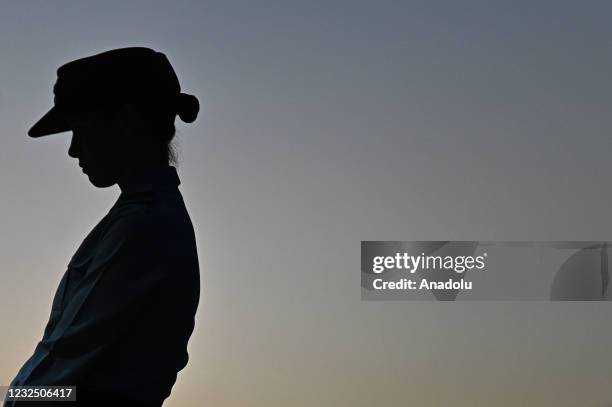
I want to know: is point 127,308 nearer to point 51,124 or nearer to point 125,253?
point 125,253

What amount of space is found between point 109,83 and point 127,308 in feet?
2.48

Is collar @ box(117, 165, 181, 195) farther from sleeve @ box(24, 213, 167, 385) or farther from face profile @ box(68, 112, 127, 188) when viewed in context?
sleeve @ box(24, 213, 167, 385)

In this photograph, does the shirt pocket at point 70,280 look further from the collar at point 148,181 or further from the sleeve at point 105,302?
the collar at point 148,181

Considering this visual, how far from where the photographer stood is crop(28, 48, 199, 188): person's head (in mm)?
2703

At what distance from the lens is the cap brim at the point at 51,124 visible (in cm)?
279

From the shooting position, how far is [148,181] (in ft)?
8.75

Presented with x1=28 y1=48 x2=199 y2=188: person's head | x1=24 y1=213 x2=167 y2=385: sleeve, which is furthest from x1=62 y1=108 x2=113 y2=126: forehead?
x1=24 y1=213 x2=167 y2=385: sleeve

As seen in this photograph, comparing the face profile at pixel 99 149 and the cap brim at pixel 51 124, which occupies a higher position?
the cap brim at pixel 51 124

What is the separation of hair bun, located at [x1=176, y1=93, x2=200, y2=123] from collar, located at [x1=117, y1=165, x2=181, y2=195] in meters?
0.23

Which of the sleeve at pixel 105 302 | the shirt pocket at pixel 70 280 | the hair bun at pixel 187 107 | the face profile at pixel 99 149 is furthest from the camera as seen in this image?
the hair bun at pixel 187 107

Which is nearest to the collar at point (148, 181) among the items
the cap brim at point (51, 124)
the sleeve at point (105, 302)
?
the sleeve at point (105, 302)

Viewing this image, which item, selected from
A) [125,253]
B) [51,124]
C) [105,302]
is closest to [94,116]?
[51,124]

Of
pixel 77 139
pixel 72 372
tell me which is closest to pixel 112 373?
pixel 72 372

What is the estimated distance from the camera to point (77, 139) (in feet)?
9.02
